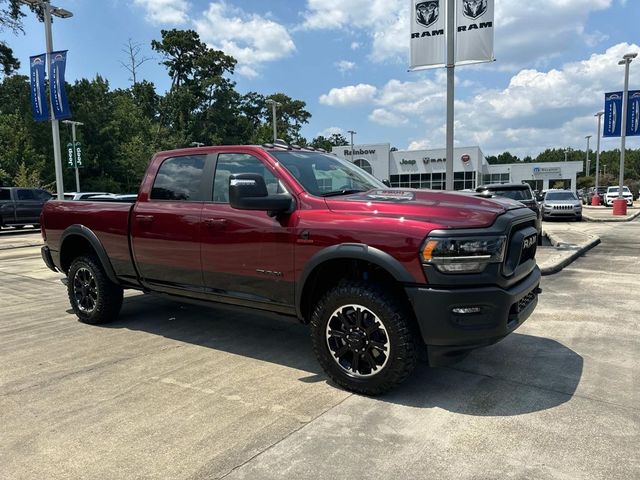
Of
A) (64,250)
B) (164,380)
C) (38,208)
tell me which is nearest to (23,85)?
(38,208)

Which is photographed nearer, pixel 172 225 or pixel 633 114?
pixel 172 225

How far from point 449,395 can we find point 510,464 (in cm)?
97

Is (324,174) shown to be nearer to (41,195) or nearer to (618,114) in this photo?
(41,195)

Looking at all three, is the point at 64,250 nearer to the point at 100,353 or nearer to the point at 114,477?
the point at 100,353

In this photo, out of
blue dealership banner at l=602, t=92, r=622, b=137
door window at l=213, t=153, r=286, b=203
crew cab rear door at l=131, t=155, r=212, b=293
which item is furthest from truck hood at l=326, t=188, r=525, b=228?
blue dealership banner at l=602, t=92, r=622, b=137

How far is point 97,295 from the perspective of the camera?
5750 millimetres

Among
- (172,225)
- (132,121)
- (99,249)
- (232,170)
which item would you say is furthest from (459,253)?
(132,121)

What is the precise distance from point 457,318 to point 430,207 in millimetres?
797

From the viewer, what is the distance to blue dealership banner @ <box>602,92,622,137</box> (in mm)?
24906

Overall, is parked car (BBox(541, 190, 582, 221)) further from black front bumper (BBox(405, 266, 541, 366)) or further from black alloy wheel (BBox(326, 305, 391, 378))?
black alloy wheel (BBox(326, 305, 391, 378))

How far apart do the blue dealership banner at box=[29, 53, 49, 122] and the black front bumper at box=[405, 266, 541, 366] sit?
1772cm

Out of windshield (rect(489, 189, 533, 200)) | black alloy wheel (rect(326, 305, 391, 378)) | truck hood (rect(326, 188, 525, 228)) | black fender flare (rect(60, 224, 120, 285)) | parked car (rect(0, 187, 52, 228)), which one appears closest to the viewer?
truck hood (rect(326, 188, 525, 228))

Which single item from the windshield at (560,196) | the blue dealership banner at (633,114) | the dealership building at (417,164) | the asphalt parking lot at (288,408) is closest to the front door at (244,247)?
the asphalt parking lot at (288,408)

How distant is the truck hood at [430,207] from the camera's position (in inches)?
136
